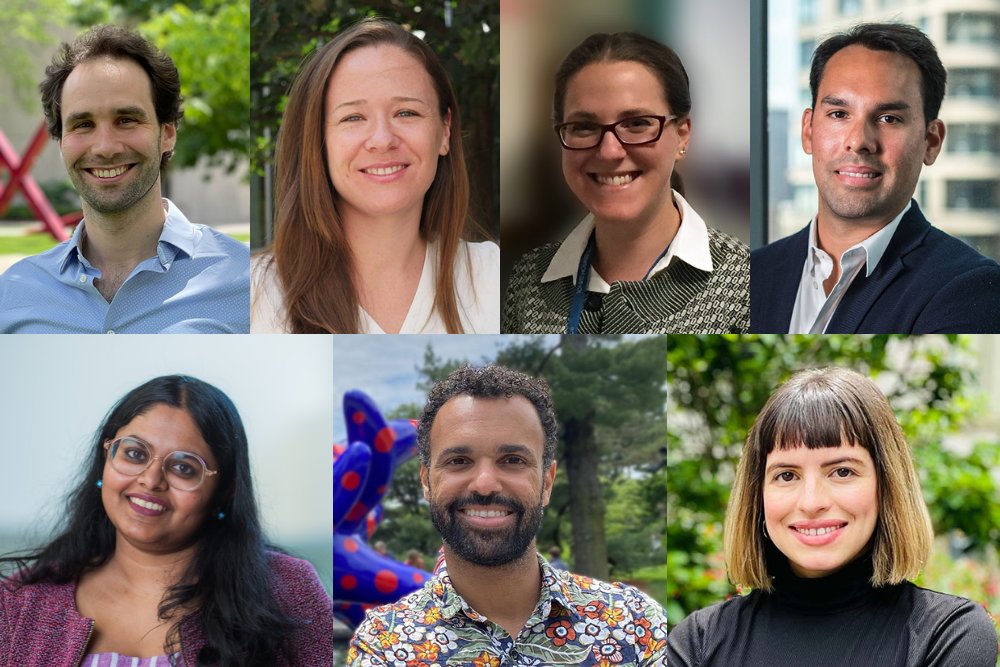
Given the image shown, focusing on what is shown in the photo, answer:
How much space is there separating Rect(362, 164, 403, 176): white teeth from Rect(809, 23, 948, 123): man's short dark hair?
56.1 inches

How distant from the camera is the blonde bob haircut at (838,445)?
3.68m

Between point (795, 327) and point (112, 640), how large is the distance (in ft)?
8.41

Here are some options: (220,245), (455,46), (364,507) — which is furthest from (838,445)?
(220,245)

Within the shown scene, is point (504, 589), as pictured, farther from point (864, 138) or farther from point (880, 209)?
point (864, 138)

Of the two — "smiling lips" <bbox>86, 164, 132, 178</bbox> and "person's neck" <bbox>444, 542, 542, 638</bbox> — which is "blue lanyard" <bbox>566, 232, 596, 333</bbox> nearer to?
"person's neck" <bbox>444, 542, 542, 638</bbox>

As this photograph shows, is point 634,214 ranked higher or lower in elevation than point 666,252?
higher

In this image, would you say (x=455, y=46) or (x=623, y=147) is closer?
(x=623, y=147)

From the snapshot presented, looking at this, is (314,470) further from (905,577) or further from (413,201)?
(905,577)

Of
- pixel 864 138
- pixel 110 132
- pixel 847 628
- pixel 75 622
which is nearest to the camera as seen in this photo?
pixel 847 628

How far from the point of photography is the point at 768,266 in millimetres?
3947

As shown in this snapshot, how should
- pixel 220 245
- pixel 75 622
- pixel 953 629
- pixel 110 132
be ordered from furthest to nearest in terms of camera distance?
1. pixel 220 245
2. pixel 110 132
3. pixel 75 622
4. pixel 953 629

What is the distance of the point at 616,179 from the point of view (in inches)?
154

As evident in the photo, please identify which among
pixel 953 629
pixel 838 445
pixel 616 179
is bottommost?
pixel 953 629

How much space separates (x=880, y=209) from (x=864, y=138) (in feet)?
0.78
